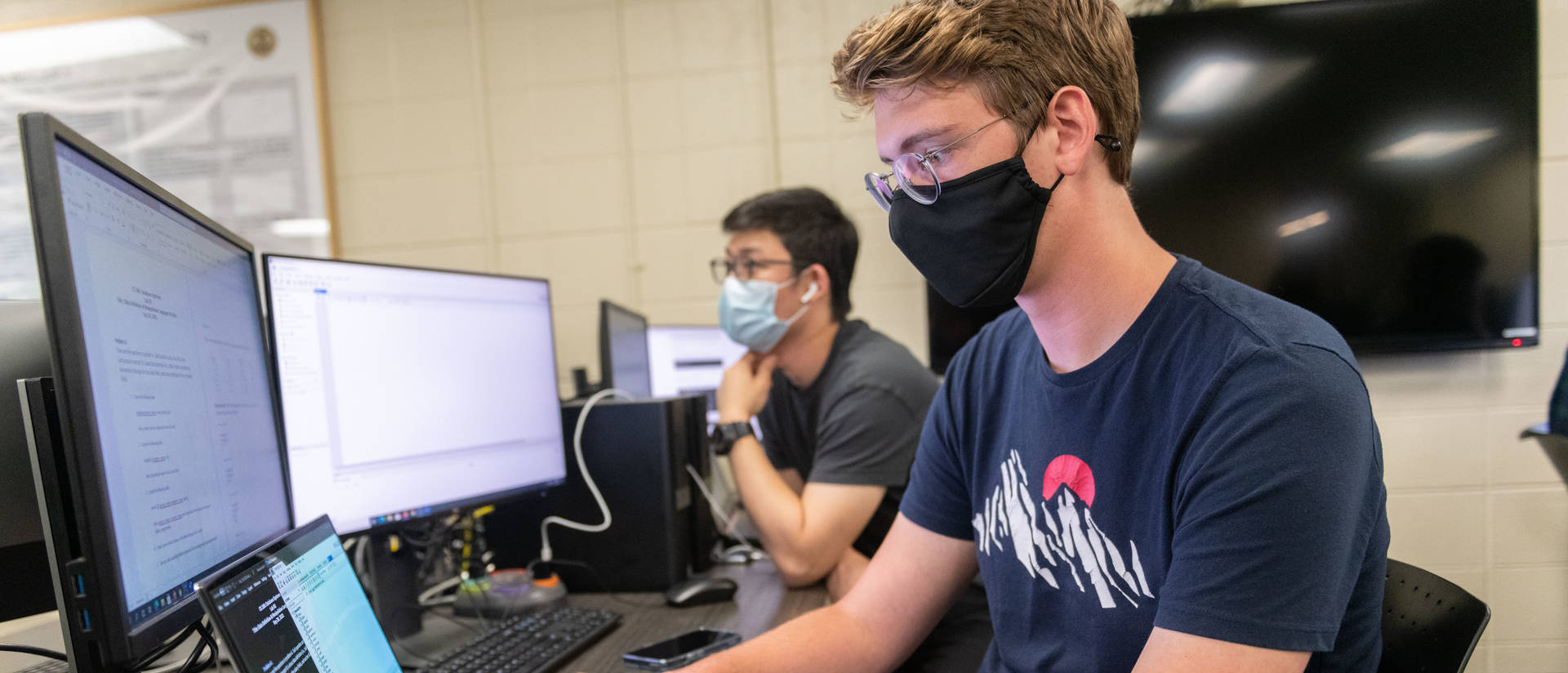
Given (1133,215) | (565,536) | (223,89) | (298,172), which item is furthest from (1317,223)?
(223,89)

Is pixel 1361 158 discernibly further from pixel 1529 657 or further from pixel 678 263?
pixel 678 263

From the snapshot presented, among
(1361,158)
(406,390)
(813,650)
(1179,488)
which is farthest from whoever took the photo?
(1361,158)

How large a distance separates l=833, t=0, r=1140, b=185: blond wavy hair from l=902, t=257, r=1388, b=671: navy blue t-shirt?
0.21 metres

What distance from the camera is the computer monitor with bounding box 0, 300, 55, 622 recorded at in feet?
2.68

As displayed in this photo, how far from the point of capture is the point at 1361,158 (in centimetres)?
224

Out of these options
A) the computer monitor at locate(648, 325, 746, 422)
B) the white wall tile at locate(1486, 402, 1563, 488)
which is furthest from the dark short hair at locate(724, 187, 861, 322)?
the white wall tile at locate(1486, 402, 1563, 488)

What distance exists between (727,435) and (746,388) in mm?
145

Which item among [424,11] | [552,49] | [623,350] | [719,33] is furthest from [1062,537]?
[424,11]

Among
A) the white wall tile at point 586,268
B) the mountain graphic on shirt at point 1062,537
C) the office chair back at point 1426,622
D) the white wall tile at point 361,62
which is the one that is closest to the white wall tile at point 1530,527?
the office chair back at point 1426,622

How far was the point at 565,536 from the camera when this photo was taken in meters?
1.49

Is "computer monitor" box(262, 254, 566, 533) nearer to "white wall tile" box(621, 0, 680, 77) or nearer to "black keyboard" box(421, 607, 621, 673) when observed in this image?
"black keyboard" box(421, 607, 621, 673)

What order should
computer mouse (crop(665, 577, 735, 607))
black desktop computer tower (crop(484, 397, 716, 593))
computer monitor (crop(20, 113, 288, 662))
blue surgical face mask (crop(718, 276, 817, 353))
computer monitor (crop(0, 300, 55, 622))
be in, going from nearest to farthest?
computer monitor (crop(20, 113, 288, 662))
computer monitor (crop(0, 300, 55, 622))
computer mouse (crop(665, 577, 735, 607))
black desktop computer tower (crop(484, 397, 716, 593))
blue surgical face mask (crop(718, 276, 817, 353))

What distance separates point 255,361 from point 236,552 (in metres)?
0.22

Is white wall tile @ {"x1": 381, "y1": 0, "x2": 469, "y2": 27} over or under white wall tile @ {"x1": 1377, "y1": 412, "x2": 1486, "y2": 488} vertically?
over
